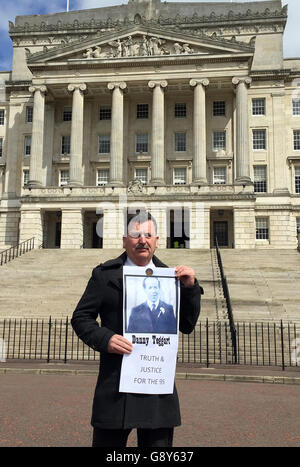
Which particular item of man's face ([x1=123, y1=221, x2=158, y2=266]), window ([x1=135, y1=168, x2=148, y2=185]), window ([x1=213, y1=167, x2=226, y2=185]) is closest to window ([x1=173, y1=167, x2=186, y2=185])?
window ([x1=135, y1=168, x2=148, y2=185])

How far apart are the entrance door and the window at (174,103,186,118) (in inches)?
470

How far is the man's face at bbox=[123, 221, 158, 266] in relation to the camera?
12.5ft

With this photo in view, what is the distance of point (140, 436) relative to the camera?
3.66 m

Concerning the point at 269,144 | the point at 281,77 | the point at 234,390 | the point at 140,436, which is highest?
the point at 281,77

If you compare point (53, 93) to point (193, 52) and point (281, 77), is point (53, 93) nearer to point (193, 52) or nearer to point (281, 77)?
point (193, 52)

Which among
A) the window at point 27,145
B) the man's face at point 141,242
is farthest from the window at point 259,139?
the man's face at point 141,242

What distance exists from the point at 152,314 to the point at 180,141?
46.0 m

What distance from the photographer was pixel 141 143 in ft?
160

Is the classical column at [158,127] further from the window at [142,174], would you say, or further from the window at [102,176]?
the window at [102,176]

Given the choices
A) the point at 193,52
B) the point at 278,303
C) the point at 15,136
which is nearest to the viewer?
the point at 278,303

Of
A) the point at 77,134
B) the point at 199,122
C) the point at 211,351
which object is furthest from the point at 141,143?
the point at 211,351

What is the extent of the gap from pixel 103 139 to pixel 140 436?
47.1 metres

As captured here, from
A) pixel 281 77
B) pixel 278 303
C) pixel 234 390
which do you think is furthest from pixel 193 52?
pixel 234 390

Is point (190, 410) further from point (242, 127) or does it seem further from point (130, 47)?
point (130, 47)
